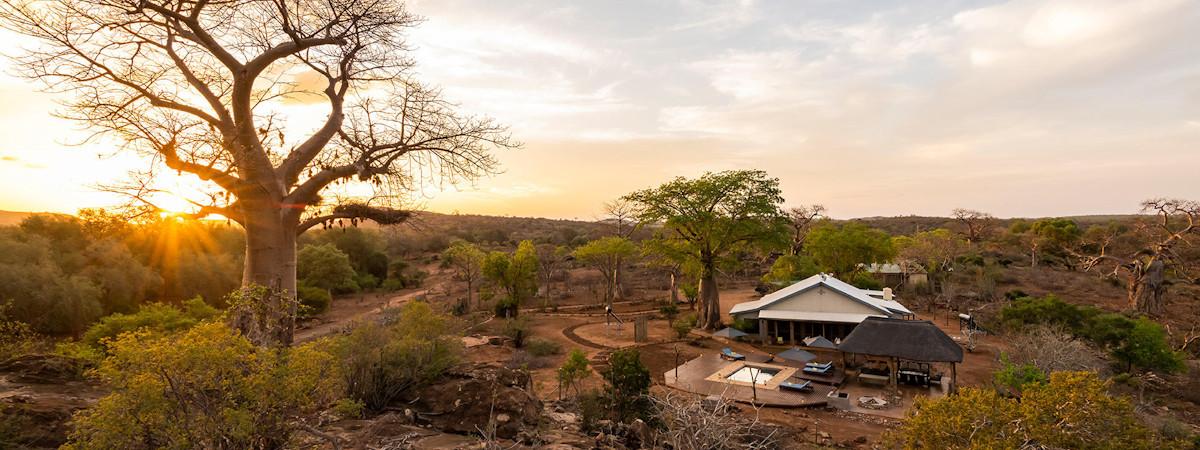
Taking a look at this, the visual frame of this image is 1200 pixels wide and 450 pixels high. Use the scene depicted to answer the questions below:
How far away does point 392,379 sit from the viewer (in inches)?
421

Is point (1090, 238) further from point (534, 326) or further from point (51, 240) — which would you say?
point (51, 240)

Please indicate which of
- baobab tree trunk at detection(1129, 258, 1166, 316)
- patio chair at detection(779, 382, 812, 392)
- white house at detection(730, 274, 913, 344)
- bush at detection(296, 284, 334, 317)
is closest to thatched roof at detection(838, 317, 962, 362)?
patio chair at detection(779, 382, 812, 392)

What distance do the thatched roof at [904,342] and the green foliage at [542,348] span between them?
10754 millimetres

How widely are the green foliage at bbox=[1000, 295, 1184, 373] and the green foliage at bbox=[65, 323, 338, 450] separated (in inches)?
919

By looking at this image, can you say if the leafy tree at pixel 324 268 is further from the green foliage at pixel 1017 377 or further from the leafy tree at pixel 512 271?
the green foliage at pixel 1017 377

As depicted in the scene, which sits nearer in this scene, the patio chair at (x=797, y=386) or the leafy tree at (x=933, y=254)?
the patio chair at (x=797, y=386)

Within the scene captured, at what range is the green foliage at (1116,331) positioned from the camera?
1725 centimetres

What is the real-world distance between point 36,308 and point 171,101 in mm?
17714

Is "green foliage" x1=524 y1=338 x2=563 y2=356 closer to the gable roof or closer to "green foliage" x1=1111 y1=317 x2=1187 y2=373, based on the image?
the gable roof

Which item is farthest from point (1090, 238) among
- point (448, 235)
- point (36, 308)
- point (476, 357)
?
point (36, 308)

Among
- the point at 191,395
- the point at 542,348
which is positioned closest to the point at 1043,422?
the point at 191,395

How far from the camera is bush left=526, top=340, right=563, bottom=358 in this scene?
21.3 m

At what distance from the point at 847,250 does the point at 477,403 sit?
3064 centimetres

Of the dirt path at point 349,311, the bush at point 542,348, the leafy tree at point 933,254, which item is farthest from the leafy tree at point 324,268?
the leafy tree at point 933,254
